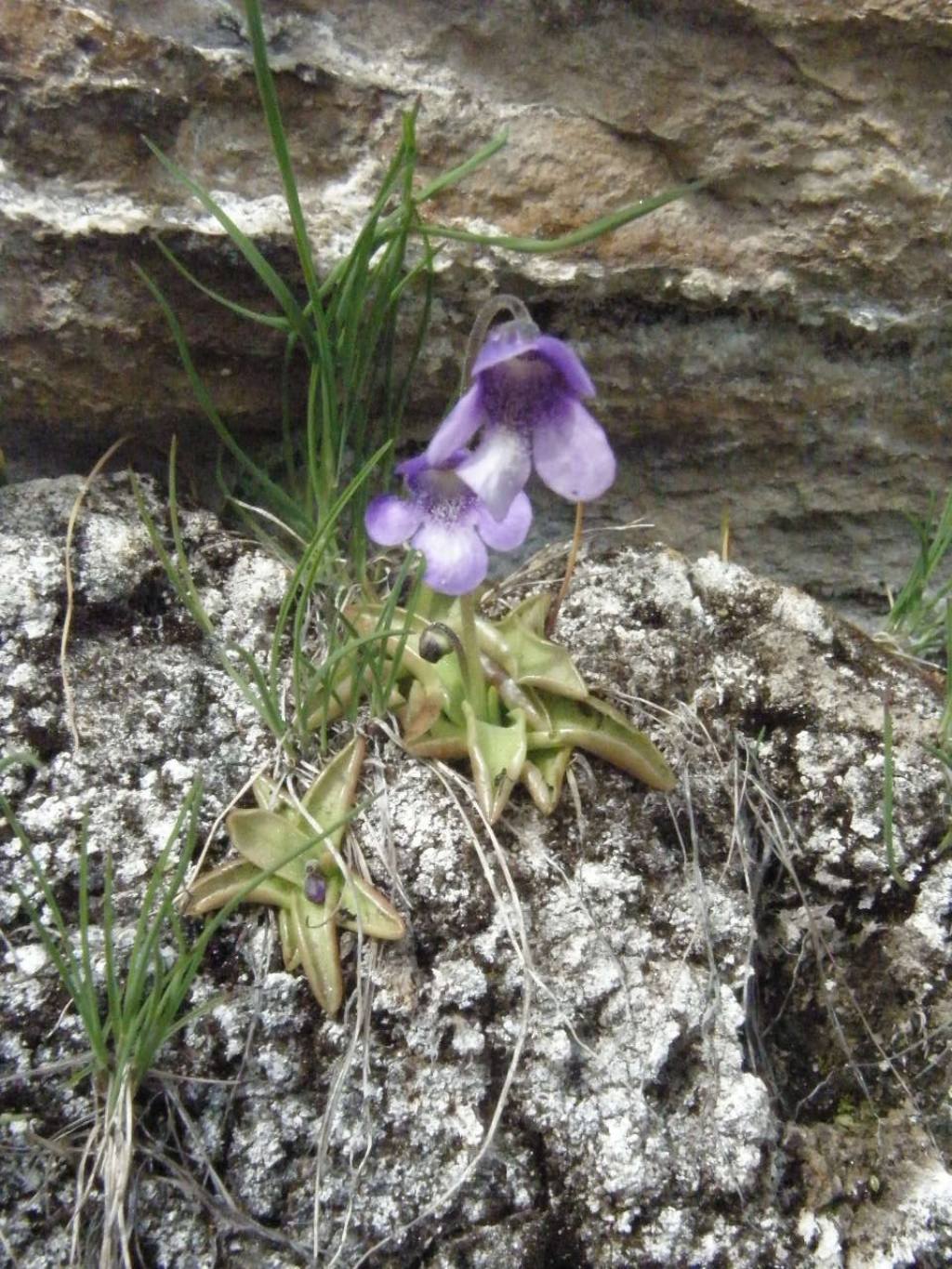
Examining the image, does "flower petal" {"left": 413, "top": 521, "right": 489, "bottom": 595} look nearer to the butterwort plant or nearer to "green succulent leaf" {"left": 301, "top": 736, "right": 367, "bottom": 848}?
the butterwort plant

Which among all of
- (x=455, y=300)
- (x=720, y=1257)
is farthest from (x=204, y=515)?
(x=720, y=1257)

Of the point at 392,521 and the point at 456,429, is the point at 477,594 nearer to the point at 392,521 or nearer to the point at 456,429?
the point at 392,521

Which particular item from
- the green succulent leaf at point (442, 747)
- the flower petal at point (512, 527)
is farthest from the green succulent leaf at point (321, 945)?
the flower petal at point (512, 527)

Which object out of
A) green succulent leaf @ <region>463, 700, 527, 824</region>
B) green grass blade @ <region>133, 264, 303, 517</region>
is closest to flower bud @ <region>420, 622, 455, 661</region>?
green succulent leaf @ <region>463, 700, 527, 824</region>

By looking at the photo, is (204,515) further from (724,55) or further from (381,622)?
(724,55)

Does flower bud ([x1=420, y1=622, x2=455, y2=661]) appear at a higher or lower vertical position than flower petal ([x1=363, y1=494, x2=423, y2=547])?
lower

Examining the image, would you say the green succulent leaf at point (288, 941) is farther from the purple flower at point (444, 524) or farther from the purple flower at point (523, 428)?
the purple flower at point (523, 428)

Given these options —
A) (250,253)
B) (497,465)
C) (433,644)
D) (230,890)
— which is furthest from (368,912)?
(250,253)
